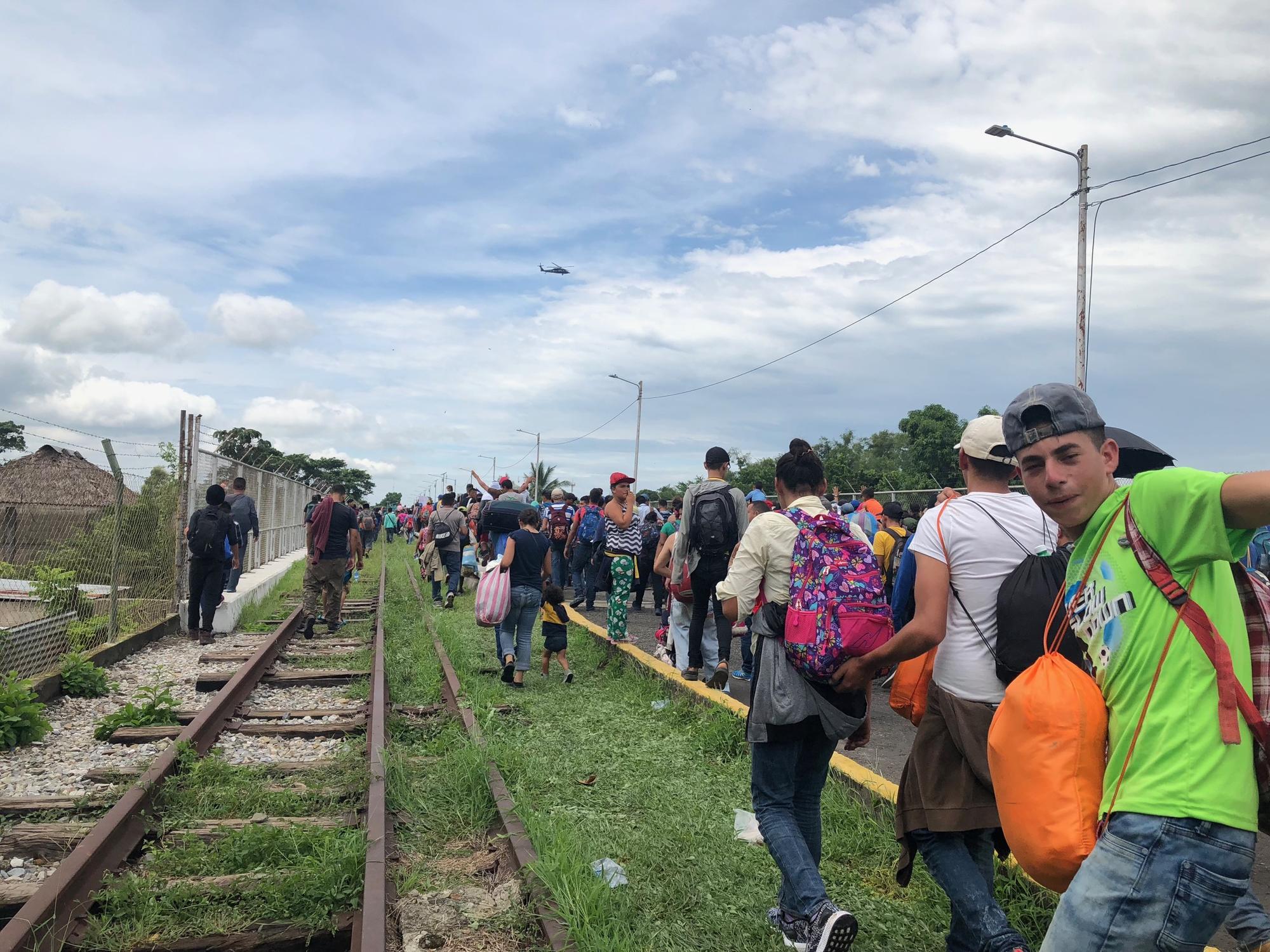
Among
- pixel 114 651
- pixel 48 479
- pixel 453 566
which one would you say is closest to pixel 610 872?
pixel 114 651

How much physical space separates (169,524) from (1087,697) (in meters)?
14.3

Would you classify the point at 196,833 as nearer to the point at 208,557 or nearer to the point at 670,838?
the point at 670,838

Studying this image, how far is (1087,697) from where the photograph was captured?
Result: 6.43ft

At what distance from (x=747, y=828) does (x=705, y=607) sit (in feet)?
10.1

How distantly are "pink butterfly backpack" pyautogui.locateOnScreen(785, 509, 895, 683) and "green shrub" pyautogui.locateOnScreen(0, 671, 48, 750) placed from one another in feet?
18.9

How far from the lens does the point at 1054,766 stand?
1.97 m

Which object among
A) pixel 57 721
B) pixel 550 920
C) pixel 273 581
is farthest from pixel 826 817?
pixel 273 581

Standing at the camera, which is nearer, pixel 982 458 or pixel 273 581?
pixel 982 458

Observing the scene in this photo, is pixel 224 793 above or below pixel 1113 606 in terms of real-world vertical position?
below

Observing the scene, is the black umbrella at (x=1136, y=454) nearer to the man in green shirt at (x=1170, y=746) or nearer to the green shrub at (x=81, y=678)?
the man in green shirt at (x=1170, y=746)

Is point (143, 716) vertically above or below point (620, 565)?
below

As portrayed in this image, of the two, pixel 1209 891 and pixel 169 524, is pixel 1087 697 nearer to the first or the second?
pixel 1209 891

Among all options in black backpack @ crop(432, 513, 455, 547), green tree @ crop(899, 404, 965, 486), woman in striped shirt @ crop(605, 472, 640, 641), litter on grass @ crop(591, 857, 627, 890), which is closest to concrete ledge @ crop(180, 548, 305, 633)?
black backpack @ crop(432, 513, 455, 547)

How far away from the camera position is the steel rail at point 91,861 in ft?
12.0
